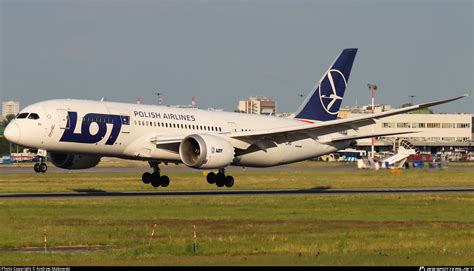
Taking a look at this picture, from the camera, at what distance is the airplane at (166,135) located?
4991 centimetres

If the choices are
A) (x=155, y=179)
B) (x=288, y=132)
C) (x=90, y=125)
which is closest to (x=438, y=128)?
(x=288, y=132)

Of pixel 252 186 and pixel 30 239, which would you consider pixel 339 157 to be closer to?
pixel 252 186

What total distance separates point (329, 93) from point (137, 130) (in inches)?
696

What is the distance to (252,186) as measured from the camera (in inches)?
2685

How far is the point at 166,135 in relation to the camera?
54688 millimetres

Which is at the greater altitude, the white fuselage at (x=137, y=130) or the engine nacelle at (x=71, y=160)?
the white fuselage at (x=137, y=130)

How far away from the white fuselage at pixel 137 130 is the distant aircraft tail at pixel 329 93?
8.79ft

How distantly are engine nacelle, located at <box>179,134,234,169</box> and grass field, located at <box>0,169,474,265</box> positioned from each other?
6.99ft

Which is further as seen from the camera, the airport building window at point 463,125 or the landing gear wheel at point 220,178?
the airport building window at point 463,125

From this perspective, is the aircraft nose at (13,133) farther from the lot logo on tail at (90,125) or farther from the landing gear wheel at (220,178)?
the landing gear wheel at (220,178)

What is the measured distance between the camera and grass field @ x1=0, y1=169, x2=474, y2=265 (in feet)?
95.8

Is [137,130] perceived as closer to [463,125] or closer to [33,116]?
[33,116]

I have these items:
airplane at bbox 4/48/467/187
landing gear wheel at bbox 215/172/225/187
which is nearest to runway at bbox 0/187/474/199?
landing gear wheel at bbox 215/172/225/187

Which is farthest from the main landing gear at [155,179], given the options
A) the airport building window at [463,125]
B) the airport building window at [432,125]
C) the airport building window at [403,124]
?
the airport building window at [463,125]
